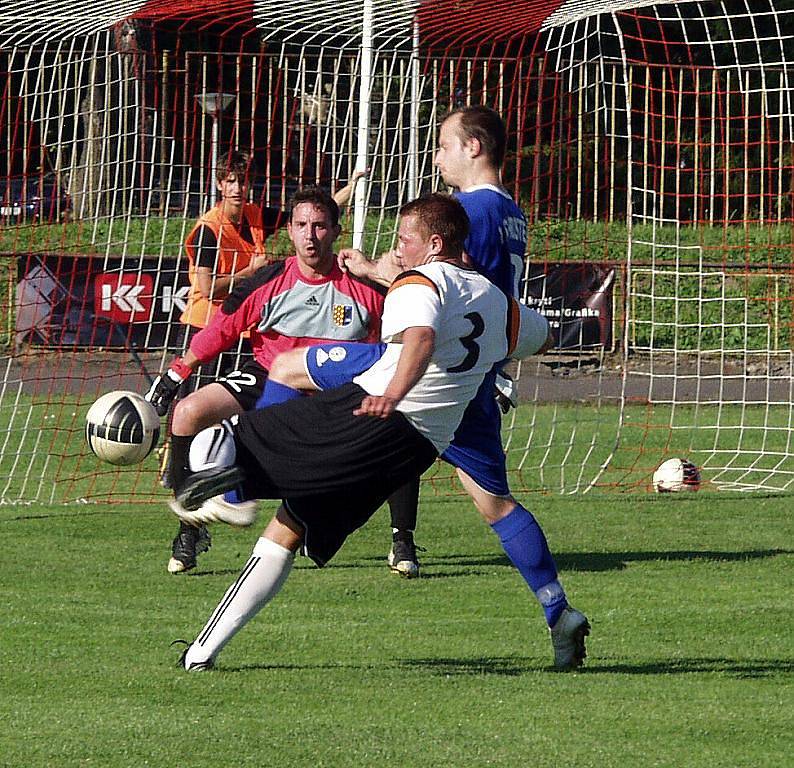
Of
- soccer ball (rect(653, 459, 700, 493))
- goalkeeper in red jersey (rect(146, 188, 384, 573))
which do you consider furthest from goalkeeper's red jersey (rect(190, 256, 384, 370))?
soccer ball (rect(653, 459, 700, 493))

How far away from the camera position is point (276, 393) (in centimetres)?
723

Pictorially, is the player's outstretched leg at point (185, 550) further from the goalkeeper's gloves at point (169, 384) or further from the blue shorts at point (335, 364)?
the blue shorts at point (335, 364)

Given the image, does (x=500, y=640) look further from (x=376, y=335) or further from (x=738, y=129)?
(x=738, y=129)

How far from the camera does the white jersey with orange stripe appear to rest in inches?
207

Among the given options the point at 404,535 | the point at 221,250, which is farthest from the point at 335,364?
the point at 221,250

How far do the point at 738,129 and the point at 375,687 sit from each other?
21.2m

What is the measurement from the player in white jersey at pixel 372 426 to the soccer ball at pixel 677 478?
601 centimetres

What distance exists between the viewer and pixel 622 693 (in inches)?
216

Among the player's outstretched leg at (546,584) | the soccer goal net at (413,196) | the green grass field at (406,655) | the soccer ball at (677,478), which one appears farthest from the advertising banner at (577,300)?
the player's outstretched leg at (546,584)

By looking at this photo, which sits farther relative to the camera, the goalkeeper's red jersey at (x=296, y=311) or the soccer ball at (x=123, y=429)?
the soccer ball at (x=123, y=429)

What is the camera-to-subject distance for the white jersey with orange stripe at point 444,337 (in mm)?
5258

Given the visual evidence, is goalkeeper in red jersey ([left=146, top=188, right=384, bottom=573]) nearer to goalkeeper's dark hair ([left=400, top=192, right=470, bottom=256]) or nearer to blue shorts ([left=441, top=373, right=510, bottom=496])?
blue shorts ([left=441, top=373, right=510, bottom=496])

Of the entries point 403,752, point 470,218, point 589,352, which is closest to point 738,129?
point 589,352

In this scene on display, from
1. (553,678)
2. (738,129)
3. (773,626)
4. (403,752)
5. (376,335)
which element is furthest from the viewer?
(738,129)
